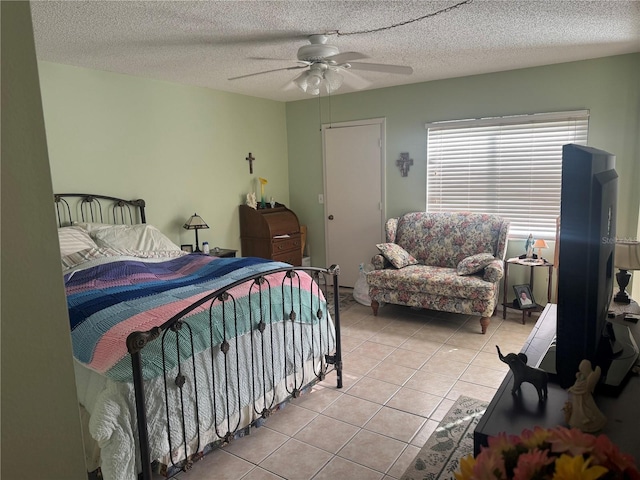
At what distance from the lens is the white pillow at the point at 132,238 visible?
12.2 feet

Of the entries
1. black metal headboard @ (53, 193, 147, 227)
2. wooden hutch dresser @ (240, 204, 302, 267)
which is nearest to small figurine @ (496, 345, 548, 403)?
black metal headboard @ (53, 193, 147, 227)

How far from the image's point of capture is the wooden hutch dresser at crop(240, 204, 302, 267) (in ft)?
17.3

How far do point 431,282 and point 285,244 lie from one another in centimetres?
192

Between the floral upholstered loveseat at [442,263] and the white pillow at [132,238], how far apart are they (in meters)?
2.09

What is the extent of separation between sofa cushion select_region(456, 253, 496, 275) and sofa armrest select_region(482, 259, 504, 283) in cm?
6

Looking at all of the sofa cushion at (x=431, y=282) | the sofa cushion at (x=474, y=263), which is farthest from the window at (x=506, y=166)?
the sofa cushion at (x=431, y=282)

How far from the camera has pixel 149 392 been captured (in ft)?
6.64

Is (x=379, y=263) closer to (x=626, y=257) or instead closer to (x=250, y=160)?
(x=250, y=160)

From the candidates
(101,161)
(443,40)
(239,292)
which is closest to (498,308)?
(443,40)

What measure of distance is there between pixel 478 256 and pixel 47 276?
161 inches

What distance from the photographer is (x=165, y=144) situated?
4.60 m

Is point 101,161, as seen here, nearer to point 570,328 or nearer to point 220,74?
point 220,74

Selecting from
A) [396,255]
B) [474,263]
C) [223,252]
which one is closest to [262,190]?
[223,252]

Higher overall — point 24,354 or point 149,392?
point 24,354
